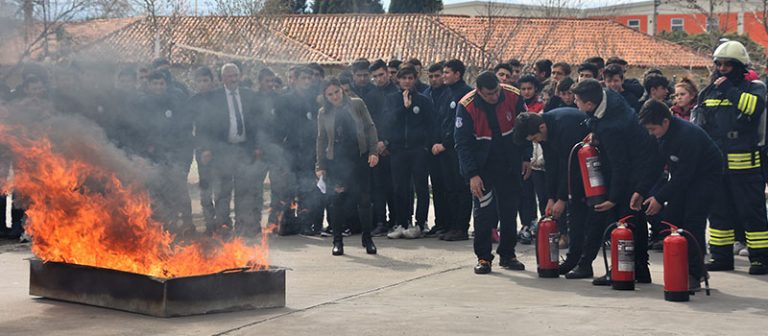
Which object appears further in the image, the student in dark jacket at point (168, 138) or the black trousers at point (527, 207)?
the black trousers at point (527, 207)

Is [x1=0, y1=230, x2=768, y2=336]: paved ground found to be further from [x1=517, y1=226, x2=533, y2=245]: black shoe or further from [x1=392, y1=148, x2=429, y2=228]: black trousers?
[x1=392, y1=148, x2=429, y2=228]: black trousers

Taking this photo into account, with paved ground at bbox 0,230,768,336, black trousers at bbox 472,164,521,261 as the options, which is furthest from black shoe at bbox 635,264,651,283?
black trousers at bbox 472,164,521,261

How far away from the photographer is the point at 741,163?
33.7 ft

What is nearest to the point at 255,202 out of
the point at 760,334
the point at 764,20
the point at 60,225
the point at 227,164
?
the point at 227,164

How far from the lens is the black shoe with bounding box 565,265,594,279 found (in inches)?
388

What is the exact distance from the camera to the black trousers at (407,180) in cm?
1315

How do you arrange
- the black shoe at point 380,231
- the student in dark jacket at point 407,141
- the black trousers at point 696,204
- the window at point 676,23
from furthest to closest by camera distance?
the window at point 676,23
the black shoe at point 380,231
the student in dark jacket at point 407,141
the black trousers at point 696,204

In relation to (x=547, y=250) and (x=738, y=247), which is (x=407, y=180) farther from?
(x=738, y=247)

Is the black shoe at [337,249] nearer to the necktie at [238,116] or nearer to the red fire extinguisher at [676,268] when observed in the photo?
the necktie at [238,116]

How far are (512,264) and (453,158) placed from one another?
2.64 m

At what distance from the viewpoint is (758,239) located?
10.1m

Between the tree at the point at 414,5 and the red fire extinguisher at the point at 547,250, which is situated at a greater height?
the tree at the point at 414,5

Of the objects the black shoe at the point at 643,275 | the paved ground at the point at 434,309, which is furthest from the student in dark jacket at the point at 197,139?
the black shoe at the point at 643,275

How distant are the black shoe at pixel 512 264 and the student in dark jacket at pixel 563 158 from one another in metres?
0.52
